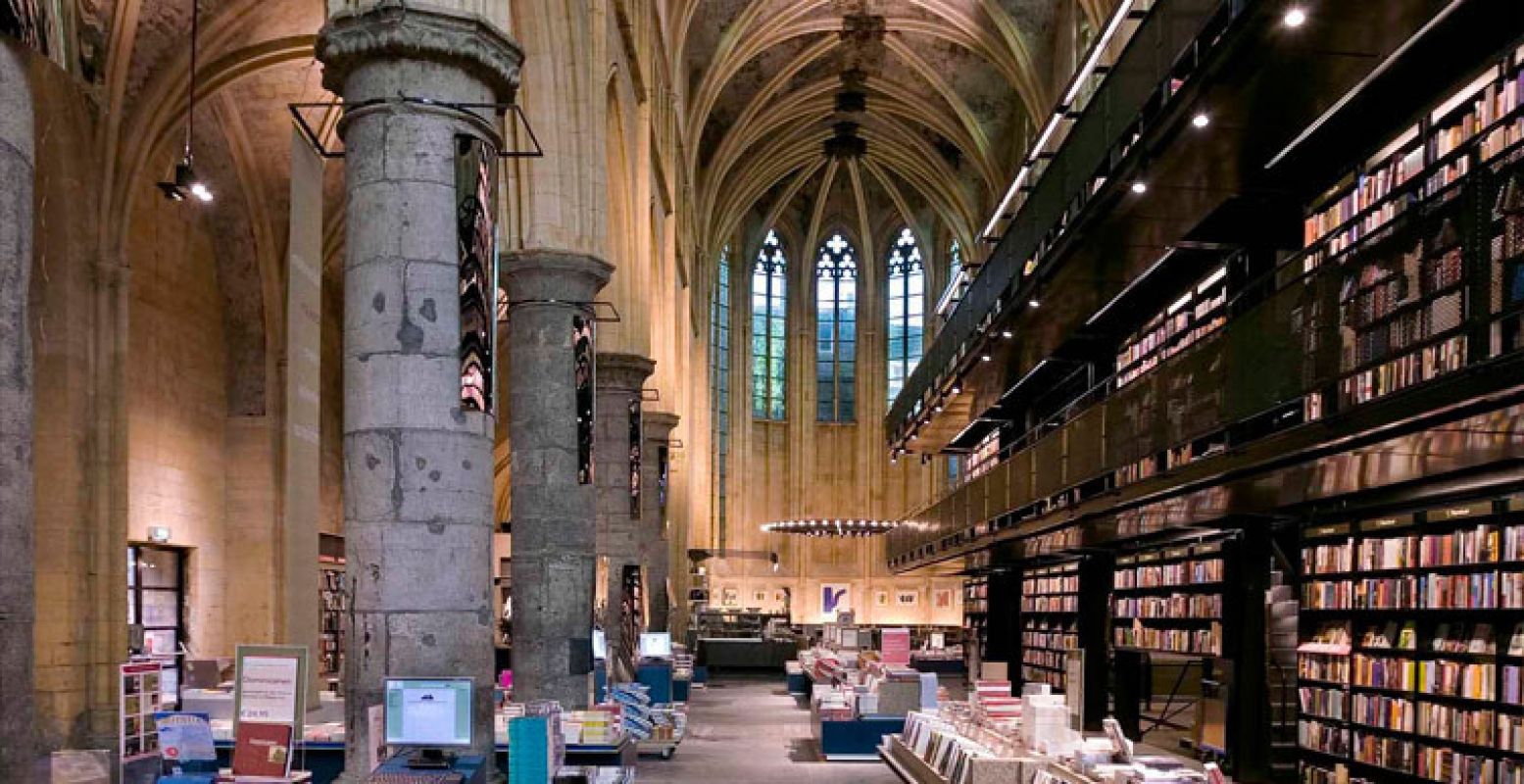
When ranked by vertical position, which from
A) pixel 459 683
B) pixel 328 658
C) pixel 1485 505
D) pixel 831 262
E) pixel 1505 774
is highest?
pixel 831 262

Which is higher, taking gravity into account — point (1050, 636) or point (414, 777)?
point (414, 777)

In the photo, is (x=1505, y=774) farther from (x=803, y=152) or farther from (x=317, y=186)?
(x=803, y=152)

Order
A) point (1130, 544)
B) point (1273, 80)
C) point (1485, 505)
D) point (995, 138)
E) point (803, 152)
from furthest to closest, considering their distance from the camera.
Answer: point (803, 152) < point (995, 138) < point (1130, 544) < point (1485, 505) < point (1273, 80)

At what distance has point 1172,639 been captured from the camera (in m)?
15.2

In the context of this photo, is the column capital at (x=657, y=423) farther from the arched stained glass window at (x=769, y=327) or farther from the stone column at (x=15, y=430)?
the stone column at (x=15, y=430)

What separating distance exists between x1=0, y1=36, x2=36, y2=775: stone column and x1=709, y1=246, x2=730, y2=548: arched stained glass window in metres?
39.6

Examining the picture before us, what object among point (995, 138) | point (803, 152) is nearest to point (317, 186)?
point (995, 138)

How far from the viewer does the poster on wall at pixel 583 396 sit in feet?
41.8

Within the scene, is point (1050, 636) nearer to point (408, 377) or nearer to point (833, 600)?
point (408, 377)

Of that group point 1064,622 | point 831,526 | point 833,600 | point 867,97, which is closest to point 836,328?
point 833,600

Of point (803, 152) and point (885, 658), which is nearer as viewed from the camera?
point (885, 658)

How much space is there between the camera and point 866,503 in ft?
149

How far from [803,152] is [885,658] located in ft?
86.7

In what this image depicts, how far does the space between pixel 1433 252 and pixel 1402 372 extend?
100cm
